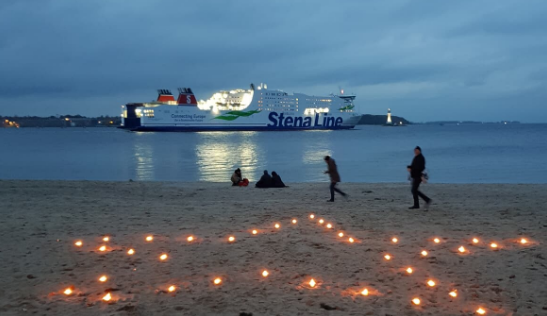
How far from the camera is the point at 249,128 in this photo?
265 ft

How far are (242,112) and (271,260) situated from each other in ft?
245

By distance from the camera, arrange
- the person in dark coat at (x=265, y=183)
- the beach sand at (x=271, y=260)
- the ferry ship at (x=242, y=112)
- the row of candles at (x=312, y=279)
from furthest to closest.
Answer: the ferry ship at (x=242, y=112) < the person in dark coat at (x=265, y=183) < the row of candles at (x=312, y=279) < the beach sand at (x=271, y=260)

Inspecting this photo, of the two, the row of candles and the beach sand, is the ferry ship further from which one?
the row of candles

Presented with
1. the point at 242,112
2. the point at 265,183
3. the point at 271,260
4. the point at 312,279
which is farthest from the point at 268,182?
the point at 242,112

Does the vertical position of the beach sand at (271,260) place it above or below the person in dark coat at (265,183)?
above

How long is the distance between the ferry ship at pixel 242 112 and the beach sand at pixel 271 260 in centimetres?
6837

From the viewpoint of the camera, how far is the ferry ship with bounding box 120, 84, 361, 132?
75.6 meters

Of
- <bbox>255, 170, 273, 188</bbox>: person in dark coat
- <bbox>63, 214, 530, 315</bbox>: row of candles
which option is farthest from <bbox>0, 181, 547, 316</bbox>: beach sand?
<bbox>255, 170, 273, 188</bbox>: person in dark coat

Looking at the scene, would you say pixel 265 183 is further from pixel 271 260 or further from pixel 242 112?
pixel 242 112

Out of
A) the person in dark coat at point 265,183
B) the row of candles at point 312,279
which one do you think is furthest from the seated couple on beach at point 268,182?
the row of candles at point 312,279

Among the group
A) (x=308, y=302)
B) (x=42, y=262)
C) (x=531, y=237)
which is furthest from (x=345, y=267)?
(x=42, y=262)

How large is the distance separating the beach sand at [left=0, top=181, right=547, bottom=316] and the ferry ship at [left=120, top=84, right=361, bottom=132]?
6837 centimetres

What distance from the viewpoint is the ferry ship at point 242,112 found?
75.6 meters

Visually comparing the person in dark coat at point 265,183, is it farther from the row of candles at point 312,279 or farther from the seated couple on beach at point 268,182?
the row of candles at point 312,279
